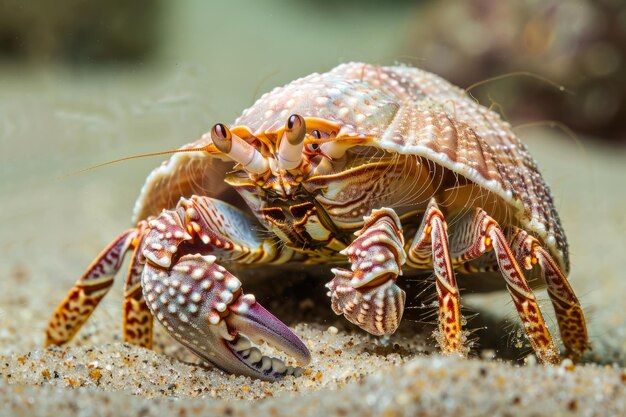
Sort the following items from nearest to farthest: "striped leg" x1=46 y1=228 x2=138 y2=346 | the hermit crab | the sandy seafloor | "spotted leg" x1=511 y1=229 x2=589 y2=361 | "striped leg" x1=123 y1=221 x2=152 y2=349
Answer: the sandy seafloor, the hermit crab, "spotted leg" x1=511 y1=229 x2=589 y2=361, "striped leg" x1=123 y1=221 x2=152 y2=349, "striped leg" x1=46 y1=228 x2=138 y2=346

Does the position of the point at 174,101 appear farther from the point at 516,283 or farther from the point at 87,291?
the point at 516,283

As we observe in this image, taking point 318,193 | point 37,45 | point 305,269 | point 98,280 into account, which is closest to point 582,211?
point 305,269

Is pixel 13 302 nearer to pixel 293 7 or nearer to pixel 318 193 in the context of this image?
pixel 318 193

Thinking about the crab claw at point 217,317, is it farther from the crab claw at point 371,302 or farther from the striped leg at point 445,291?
the striped leg at point 445,291

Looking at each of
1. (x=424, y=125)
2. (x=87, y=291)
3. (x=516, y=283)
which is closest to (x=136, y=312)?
(x=87, y=291)

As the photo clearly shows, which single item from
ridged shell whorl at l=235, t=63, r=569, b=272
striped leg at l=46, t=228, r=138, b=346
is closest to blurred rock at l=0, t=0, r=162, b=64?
striped leg at l=46, t=228, r=138, b=346

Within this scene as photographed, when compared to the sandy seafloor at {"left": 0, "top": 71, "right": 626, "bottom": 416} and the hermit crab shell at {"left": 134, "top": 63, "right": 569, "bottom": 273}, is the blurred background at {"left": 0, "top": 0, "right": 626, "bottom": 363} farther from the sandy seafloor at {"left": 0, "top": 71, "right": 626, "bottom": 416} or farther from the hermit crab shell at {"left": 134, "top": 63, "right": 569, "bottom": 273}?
the hermit crab shell at {"left": 134, "top": 63, "right": 569, "bottom": 273}
